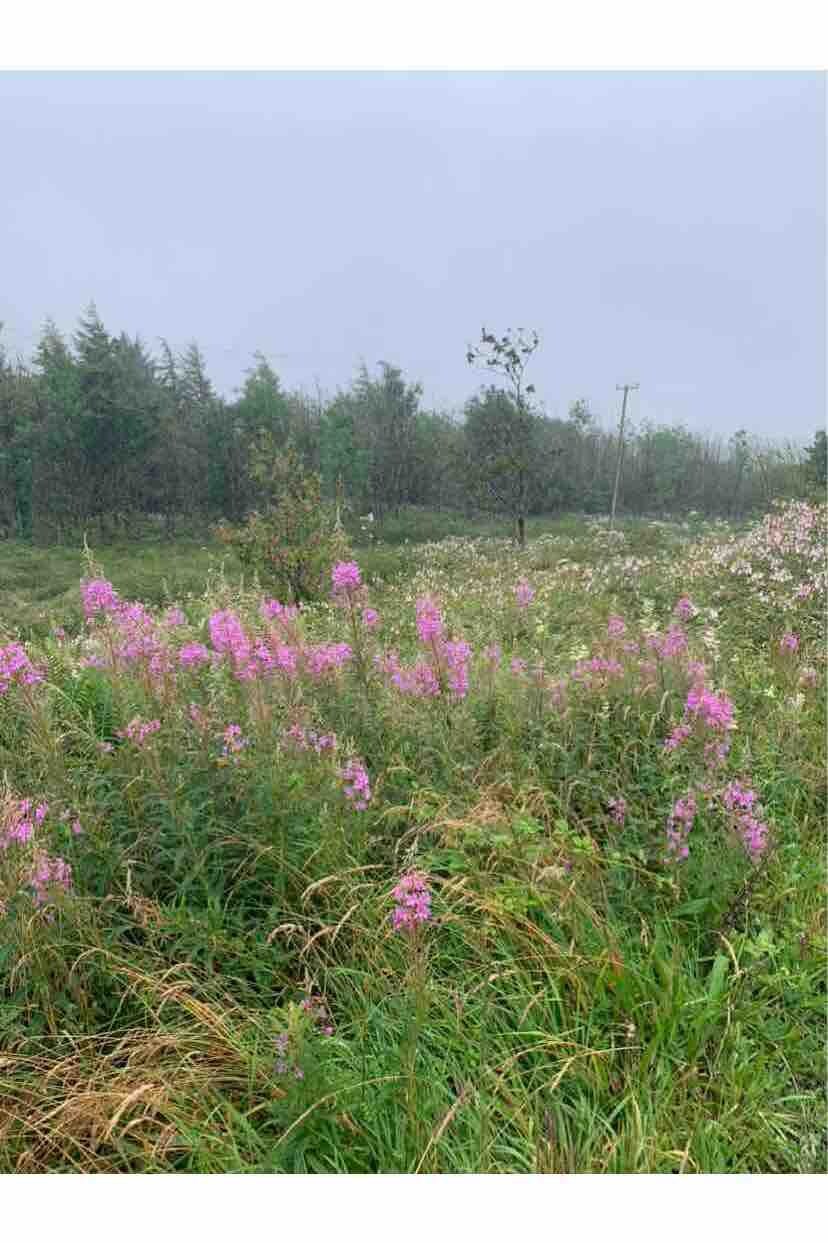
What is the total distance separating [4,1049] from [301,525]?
759 cm

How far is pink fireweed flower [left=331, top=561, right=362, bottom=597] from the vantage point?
2369mm

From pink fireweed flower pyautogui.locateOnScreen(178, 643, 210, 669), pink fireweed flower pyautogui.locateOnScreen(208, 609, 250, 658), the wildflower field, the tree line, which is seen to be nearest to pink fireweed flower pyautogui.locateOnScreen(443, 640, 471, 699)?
the wildflower field

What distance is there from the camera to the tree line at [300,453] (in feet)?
45.0

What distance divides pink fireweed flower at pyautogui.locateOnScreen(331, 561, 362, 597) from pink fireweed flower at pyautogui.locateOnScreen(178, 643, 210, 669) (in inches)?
23.5

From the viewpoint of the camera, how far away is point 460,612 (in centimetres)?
718

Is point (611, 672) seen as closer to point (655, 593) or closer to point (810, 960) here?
point (810, 960)

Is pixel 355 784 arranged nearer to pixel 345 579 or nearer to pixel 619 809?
pixel 345 579

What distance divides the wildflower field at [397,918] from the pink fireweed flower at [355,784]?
13 mm

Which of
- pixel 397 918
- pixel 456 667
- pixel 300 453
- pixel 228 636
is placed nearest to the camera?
pixel 397 918

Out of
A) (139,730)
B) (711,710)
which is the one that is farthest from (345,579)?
(711,710)

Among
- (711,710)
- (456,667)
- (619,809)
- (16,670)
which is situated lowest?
(619,809)

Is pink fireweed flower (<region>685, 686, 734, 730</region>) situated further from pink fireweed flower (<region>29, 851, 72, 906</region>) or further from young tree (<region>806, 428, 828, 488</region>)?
young tree (<region>806, 428, 828, 488</region>)

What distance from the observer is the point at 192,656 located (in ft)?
8.34

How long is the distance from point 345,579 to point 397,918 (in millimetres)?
1269
